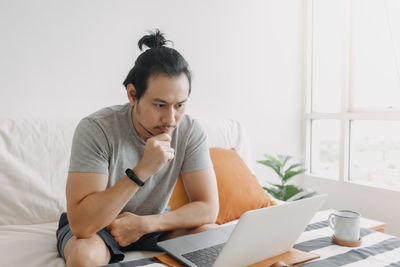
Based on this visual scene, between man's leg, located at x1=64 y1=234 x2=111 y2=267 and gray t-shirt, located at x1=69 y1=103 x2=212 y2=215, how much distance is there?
0.20 metres

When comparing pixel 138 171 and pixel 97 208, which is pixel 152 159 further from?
pixel 97 208

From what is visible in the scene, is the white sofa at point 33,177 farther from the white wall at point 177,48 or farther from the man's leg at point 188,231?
the man's leg at point 188,231

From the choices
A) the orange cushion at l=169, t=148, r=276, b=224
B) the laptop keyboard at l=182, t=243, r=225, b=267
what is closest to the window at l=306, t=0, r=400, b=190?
the orange cushion at l=169, t=148, r=276, b=224

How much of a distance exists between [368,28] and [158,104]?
199cm

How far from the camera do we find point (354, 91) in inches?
102

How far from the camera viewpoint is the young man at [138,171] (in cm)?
107

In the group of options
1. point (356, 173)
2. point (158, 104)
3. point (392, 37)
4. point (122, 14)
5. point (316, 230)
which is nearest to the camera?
point (158, 104)

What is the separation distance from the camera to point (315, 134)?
2.90 metres

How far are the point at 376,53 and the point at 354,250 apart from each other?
5.87 feet

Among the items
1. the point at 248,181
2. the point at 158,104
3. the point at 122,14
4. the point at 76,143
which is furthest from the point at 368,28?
the point at 76,143

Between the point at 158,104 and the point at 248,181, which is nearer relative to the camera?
the point at 158,104

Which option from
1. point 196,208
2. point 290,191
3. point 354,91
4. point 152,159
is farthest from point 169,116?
point 354,91

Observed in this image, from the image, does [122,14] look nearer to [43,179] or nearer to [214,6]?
[214,6]

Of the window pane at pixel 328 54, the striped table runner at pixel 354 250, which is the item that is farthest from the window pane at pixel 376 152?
the striped table runner at pixel 354 250
